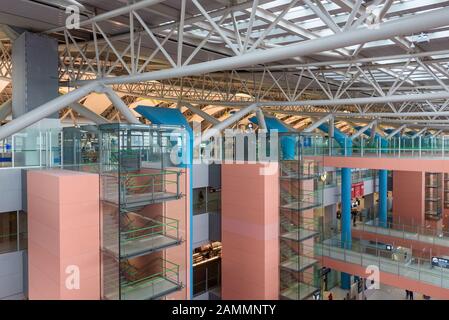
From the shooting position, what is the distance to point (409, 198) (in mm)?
37531

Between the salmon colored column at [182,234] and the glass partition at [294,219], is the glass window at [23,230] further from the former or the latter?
the glass partition at [294,219]

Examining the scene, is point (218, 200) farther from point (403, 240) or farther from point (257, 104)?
point (403, 240)

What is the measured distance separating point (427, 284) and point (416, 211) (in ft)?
73.3

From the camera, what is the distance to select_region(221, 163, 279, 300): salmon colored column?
15781mm

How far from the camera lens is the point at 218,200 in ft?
62.4

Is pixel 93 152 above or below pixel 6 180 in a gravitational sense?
above

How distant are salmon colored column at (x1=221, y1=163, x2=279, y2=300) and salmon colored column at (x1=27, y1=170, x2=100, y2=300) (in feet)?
24.0

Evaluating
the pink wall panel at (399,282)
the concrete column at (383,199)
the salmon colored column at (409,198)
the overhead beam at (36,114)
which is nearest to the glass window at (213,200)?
the pink wall panel at (399,282)

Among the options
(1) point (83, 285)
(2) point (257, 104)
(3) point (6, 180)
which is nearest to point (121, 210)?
(1) point (83, 285)

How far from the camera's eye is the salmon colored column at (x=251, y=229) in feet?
51.8

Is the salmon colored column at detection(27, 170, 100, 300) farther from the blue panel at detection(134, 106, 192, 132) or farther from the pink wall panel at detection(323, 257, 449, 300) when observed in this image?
the pink wall panel at detection(323, 257, 449, 300)

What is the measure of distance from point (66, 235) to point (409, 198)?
119 ft

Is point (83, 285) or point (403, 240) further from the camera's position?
point (403, 240)

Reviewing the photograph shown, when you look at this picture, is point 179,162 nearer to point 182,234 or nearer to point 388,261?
point 182,234
